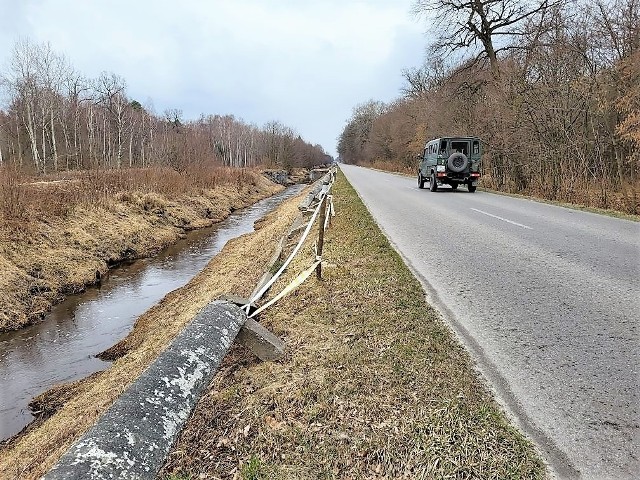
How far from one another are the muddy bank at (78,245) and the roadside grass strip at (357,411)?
24.5 feet

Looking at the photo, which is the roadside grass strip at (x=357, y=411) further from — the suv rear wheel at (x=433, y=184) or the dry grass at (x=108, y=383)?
the suv rear wheel at (x=433, y=184)

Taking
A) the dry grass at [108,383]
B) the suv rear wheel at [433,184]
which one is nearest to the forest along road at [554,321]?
the dry grass at [108,383]

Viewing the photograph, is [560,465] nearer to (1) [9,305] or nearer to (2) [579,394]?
(2) [579,394]

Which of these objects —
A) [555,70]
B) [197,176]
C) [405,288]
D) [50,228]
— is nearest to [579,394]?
[405,288]

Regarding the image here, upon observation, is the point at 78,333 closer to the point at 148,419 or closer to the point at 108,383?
the point at 108,383

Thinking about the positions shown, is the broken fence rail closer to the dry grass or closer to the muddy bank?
the dry grass

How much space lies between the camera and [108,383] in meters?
5.68

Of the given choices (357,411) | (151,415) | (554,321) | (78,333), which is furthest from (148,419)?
(78,333)

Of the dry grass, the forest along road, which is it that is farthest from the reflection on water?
the forest along road

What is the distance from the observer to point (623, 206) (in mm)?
13188

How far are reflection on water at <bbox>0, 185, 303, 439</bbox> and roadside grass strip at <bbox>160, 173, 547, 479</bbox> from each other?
155 inches

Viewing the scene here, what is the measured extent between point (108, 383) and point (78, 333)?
3362mm

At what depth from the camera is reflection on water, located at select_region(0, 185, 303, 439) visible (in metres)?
6.40

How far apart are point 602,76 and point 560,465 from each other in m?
18.2
